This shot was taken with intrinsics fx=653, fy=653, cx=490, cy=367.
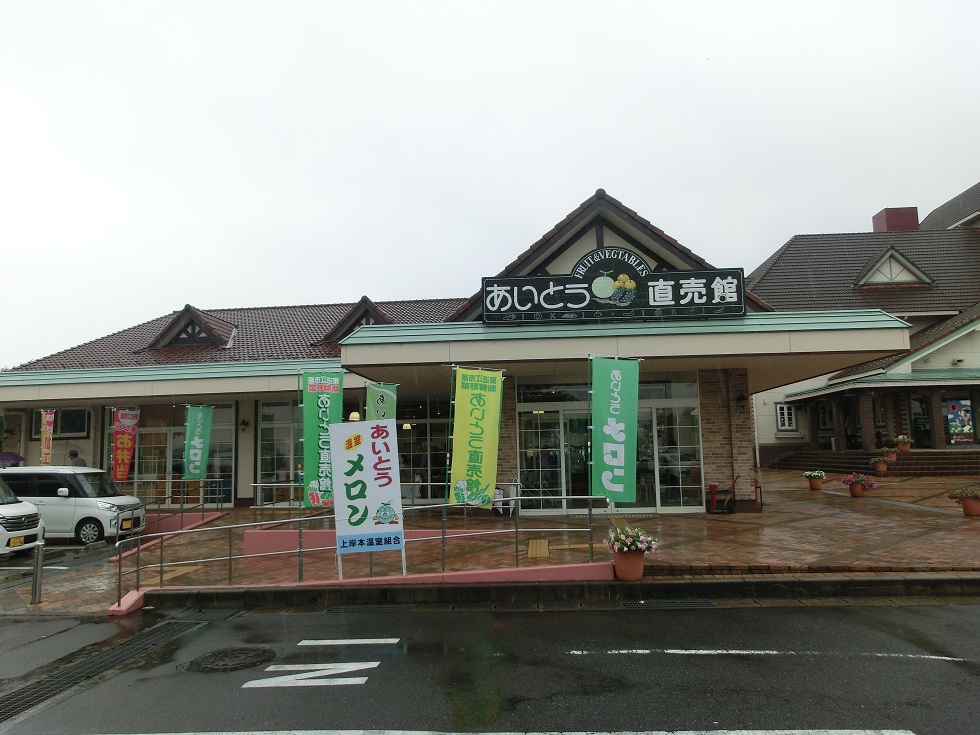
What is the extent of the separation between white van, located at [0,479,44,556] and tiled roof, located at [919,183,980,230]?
123 ft

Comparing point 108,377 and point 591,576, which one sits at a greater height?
point 108,377

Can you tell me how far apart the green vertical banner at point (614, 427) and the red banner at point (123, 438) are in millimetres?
12884

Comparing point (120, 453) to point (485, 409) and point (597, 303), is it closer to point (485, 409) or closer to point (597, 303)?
point (485, 409)

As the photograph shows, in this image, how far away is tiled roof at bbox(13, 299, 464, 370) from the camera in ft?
65.4

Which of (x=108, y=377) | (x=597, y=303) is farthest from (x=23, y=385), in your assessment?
(x=597, y=303)

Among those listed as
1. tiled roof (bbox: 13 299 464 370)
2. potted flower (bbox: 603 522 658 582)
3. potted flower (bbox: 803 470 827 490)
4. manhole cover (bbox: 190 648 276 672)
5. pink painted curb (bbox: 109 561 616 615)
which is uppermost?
tiled roof (bbox: 13 299 464 370)

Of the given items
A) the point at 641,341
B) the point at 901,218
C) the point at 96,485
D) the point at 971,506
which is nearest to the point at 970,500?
the point at 971,506

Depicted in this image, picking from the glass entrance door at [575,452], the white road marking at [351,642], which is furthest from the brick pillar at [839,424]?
the white road marking at [351,642]

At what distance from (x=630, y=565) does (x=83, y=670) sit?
6.03 m

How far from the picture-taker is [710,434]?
1367cm

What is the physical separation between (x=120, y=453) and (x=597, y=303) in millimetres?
12806

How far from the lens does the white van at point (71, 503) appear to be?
46.8ft

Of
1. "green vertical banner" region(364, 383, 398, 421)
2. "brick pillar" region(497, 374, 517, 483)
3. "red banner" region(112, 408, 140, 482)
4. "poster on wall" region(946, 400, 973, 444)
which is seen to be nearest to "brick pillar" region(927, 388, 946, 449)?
"poster on wall" region(946, 400, 973, 444)

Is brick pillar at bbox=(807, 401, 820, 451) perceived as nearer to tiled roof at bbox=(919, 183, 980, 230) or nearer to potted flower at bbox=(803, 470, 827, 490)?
potted flower at bbox=(803, 470, 827, 490)
